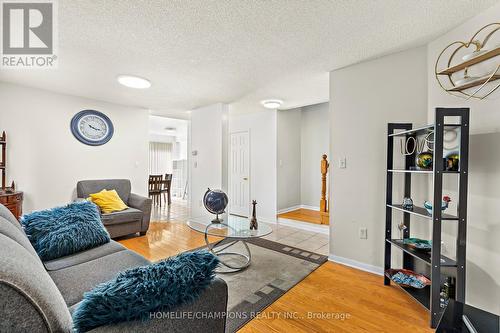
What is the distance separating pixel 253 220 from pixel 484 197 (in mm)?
2005

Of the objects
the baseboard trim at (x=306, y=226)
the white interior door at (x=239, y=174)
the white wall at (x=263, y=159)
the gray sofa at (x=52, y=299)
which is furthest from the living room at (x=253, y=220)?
the white interior door at (x=239, y=174)

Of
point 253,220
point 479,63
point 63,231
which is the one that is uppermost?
point 479,63

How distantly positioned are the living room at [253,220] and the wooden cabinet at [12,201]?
2 centimetres

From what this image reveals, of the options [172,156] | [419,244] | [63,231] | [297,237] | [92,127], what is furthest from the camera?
[172,156]

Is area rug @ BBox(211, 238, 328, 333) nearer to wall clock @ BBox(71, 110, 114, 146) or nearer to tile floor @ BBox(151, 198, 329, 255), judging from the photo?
tile floor @ BBox(151, 198, 329, 255)

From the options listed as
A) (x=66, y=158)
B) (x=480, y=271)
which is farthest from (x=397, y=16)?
(x=66, y=158)

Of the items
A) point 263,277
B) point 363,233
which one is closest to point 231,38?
point 263,277

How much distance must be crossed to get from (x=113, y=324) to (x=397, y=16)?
8.39 feet

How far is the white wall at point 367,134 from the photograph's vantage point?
2.27m

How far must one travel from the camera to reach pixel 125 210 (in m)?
3.55

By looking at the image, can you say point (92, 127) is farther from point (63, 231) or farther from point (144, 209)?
point (63, 231)

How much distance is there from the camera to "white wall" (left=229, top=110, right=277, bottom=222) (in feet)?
15.7

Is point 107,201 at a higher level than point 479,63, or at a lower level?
lower

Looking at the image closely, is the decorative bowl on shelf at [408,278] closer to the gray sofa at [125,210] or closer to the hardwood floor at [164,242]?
the hardwood floor at [164,242]
